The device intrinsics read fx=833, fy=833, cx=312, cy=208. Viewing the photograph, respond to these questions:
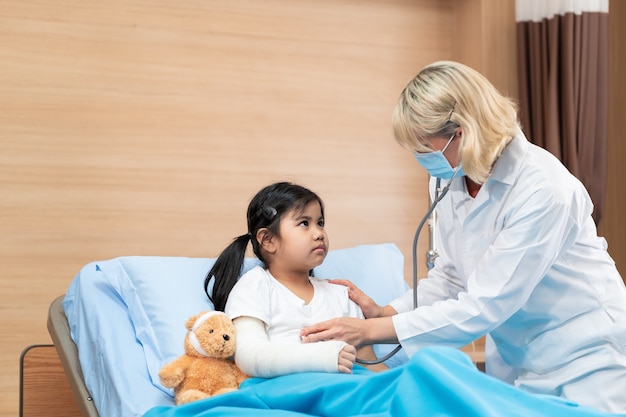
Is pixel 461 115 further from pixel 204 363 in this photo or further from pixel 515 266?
pixel 204 363

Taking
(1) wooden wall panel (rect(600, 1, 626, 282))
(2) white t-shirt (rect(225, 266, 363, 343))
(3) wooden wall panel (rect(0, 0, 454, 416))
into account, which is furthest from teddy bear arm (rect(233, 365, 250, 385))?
(1) wooden wall panel (rect(600, 1, 626, 282))

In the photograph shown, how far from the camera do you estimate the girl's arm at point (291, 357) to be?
1784 millimetres

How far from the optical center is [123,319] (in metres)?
2.19

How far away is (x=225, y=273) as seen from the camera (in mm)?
2188

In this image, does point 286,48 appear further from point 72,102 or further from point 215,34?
point 72,102

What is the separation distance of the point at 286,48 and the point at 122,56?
0.63 meters

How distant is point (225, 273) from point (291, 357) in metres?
0.46

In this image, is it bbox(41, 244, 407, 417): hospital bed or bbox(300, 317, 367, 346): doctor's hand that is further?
bbox(41, 244, 407, 417): hospital bed

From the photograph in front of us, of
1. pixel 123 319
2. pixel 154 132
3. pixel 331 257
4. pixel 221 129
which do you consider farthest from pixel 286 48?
pixel 123 319

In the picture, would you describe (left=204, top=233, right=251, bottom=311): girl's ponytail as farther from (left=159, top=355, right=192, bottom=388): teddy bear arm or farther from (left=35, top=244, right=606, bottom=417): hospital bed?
(left=159, top=355, right=192, bottom=388): teddy bear arm

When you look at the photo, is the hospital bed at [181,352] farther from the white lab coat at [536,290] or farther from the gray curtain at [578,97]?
the gray curtain at [578,97]

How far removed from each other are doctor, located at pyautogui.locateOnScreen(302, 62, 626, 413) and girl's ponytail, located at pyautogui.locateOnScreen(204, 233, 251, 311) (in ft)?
1.05

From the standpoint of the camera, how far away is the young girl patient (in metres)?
1.99

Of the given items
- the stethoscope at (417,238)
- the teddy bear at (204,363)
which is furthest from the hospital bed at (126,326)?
the stethoscope at (417,238)
